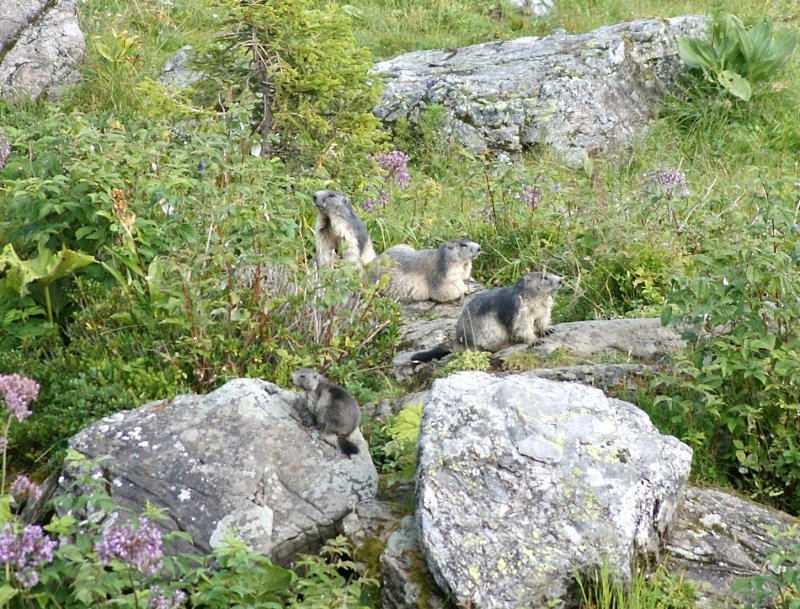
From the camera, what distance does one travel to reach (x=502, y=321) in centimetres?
809

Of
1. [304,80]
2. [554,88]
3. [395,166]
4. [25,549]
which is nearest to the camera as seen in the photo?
[25,549]

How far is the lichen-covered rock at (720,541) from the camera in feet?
16.9

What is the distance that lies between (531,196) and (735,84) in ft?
16.7

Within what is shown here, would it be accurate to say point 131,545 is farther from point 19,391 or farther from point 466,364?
point 466,364

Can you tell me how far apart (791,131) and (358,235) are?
6908mm

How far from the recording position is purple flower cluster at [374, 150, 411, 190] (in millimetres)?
11438

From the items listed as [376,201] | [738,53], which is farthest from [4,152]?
[738,53]

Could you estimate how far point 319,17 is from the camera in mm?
10344

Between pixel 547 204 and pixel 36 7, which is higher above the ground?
pixel 36 7

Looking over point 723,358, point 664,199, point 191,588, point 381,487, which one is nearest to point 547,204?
point 664,199

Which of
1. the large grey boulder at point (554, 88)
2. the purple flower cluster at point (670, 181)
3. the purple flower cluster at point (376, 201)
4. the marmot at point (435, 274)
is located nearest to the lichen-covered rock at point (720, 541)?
the marmot at point (435, 274)

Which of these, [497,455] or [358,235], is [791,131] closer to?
[358,235]

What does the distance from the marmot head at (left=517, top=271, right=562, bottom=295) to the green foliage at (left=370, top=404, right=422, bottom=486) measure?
2072mm

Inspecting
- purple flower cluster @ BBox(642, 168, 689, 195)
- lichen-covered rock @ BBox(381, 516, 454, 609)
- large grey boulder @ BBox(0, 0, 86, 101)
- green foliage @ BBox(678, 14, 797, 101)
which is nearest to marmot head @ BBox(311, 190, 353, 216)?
purple flower cluster @ BBox(642, 168, 689, 195)
